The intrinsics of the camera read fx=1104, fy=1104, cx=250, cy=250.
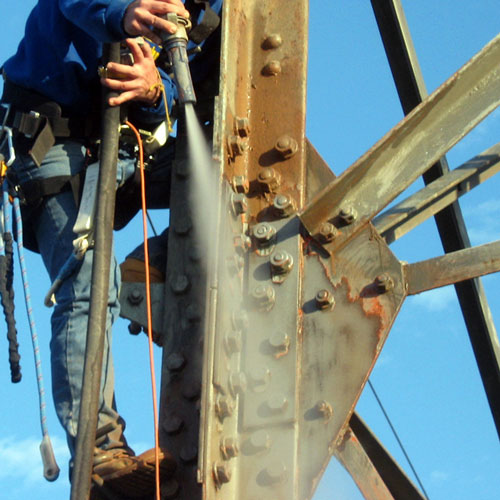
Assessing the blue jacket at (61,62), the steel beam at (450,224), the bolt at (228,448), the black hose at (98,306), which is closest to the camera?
the black hose at (98,306)

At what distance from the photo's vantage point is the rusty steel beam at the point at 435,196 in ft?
16.1

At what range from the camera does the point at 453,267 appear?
13.5 feet

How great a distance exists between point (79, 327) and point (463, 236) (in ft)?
7.37

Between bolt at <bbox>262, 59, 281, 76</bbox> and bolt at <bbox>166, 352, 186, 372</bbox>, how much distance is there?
1.25 m

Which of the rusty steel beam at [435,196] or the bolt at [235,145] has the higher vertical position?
the rusty steel beam at [435,196]

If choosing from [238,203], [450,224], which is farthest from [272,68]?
[450,224]

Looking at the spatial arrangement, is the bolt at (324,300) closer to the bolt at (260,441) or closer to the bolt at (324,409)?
the bolt at (324,409)

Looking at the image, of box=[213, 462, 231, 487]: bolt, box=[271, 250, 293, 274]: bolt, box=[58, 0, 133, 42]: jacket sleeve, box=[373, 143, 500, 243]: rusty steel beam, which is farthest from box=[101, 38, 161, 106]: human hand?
box=[213, 462, 231, 487]: bolt

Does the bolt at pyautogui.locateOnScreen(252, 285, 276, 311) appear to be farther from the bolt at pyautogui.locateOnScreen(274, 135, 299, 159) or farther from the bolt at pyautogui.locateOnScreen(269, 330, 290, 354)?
the bolt at pyautogui.locateOnScreen(274, 135, 299, 159)

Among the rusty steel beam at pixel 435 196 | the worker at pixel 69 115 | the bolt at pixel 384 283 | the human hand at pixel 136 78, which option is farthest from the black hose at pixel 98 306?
the rusty steel beam at pixel 435 196

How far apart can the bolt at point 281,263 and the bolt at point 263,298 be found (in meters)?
0.09

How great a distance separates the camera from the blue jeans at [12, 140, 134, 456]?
413 cm

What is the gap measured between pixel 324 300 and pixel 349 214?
1.13 feet

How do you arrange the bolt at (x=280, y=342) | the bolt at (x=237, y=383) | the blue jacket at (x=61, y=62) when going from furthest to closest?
the blue jacket at (x=61, y=62), the bolt at (x=280, y=342), the bolt at (x=237, y=383)
